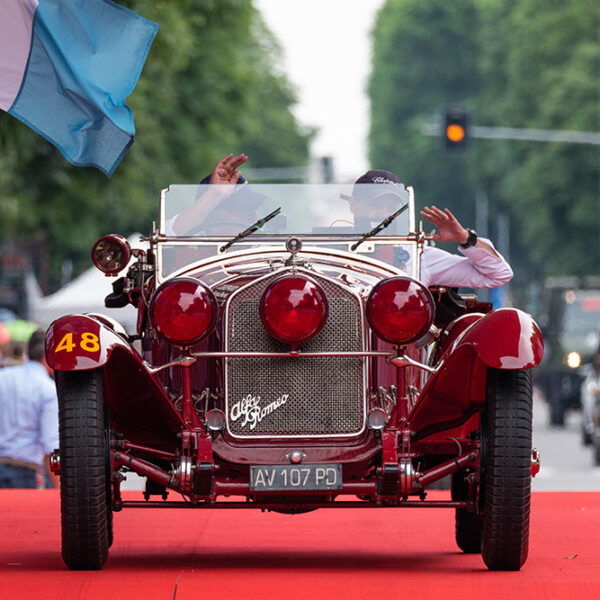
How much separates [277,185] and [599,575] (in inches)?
118

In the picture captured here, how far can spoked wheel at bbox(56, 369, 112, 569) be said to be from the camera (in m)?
7.17

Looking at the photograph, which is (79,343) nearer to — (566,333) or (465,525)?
(465,525)

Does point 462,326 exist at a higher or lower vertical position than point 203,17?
lower

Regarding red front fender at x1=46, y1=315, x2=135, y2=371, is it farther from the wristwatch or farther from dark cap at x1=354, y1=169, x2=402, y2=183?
dark cap at x1=354, y1=169, x2=402, y2=183

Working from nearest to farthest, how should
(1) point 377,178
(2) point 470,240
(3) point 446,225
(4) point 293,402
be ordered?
(4) point 293,402 → (3) point 446,225 → (2) point 470,240 → (1) point 377,178

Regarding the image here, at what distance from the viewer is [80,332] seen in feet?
23.9

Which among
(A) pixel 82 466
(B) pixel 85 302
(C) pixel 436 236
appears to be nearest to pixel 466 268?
(C) pixel 436 236

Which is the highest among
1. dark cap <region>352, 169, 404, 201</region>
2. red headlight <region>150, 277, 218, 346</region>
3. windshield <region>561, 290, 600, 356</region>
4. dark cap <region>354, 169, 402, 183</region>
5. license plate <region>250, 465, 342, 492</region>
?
dark cap <region>354, 169, 402, 183</region>

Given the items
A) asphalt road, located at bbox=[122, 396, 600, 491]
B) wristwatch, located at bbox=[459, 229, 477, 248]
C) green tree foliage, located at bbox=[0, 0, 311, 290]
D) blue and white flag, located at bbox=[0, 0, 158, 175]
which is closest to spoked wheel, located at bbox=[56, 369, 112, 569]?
wristwatch, located at bbox=[459, 229, 477, 248]

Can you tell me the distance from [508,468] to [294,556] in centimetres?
138

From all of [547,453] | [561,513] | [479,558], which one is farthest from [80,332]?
[547,453]

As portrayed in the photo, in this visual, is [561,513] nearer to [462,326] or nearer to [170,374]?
[462,326]

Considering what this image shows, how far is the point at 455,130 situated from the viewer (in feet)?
115

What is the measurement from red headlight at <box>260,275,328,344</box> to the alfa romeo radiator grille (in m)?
0.23
